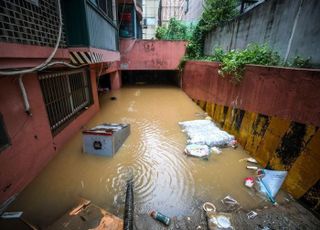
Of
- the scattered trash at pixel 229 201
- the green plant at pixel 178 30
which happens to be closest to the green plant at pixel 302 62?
the scattered trash at pixel 229 201

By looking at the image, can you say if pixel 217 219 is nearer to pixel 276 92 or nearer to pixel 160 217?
pixel 160 217

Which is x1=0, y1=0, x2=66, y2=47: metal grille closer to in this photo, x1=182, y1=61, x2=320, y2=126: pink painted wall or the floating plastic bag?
the floating plastic bag

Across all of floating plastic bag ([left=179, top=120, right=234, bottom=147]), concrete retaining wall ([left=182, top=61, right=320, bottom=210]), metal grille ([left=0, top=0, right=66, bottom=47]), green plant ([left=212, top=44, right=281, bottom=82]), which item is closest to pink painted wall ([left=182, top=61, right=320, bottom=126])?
concrete retaining wall ([left=182, top=61, right=320, bottom=210])

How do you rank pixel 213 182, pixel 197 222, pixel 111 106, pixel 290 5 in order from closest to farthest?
pixel 197 222 → pixel 213 182 → pixel 290 5 → pixel 111 106

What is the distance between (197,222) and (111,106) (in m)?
5.87

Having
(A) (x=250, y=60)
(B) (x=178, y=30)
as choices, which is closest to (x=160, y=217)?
(A) (x=250, y=60)

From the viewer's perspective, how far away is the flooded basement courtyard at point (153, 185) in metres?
2.30

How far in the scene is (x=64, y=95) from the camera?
4.22 meters

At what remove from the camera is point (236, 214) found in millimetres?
2324

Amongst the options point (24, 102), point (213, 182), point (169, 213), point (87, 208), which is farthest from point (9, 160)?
point (213, 182)

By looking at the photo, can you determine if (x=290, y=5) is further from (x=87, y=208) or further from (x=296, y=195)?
(x=87, y=208)

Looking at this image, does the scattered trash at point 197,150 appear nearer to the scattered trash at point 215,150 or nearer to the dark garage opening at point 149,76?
the scattered trash at point 215,150

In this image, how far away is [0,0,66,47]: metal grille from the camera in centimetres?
209

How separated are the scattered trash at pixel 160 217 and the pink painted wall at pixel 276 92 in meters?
2.49
